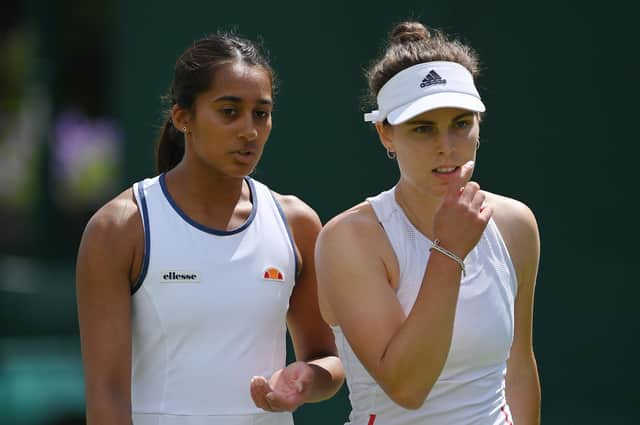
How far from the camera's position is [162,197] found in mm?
3229

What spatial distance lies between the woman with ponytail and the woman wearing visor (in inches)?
11.1

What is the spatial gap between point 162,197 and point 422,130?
77 centimetres

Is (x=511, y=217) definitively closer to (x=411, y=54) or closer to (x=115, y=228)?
(x=411, y=54)

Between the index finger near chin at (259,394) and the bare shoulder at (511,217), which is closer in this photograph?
the index finger near chin at (259,394)

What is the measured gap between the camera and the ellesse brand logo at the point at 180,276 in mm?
3115

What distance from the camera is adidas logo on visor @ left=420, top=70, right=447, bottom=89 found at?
2928 mm

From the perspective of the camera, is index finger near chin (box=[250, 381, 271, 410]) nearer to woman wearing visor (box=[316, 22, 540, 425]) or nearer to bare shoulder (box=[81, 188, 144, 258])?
woman wearing visor (box=[316, 22, 540, 425])

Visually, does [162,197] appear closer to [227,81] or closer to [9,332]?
[227,81]

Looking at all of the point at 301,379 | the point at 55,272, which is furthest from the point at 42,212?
the point at 301,379

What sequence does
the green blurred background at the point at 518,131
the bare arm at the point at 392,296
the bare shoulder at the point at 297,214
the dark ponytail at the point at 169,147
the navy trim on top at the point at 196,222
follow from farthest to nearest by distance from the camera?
the green blurred background at the point at 518,131, the dark ponytail at the point at 169,147, the bare shoulder at the point at 297,214, the navy trim on top at the point at 196,222, the bare arm at the point at 392,296

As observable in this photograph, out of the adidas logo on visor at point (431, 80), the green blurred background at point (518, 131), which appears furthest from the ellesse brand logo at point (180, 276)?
the green blurred background at point (518, 131)

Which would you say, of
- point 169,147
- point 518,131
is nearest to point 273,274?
point 169,147

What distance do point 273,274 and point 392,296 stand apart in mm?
514

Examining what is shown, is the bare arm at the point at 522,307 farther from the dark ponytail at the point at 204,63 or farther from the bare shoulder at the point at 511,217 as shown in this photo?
the dark ponytail at the point at 204,63
